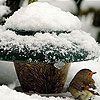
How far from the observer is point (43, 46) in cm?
142

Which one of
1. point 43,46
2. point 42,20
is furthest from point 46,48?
point 42,20

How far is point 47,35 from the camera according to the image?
4.78 feet

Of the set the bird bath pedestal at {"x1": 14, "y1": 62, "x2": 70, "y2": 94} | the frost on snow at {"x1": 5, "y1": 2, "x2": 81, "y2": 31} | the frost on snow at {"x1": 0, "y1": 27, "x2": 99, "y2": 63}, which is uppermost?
the frost on snow at {"x1": 5, "y1": 2, "x2": 81, "y2": 31}

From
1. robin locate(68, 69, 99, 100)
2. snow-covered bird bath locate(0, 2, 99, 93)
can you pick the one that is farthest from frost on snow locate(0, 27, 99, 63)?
robin locate(68, 69, 99, 100)

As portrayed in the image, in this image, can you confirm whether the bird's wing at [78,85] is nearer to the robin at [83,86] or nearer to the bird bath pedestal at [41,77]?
the robin at [83,86]

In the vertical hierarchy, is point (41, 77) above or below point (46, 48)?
below

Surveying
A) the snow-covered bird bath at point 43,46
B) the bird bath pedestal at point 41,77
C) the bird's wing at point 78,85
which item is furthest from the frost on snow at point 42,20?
the bird's wing at point 78,85

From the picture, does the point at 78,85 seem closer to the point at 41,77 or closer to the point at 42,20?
the point at 41,77

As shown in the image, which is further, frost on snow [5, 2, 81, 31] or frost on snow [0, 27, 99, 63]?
frost on snow [5, 2, 81, 31]

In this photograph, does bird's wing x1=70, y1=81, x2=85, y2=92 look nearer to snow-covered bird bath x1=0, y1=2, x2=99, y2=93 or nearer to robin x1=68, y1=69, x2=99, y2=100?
robin x1=68, y1=69, x2=99, y2=100

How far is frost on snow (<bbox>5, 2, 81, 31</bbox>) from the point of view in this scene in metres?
1.54

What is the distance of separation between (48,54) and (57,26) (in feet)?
0.83

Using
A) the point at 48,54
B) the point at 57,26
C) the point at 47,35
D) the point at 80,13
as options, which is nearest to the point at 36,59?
the point at 48,54

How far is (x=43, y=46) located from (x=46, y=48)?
0.02 metres
